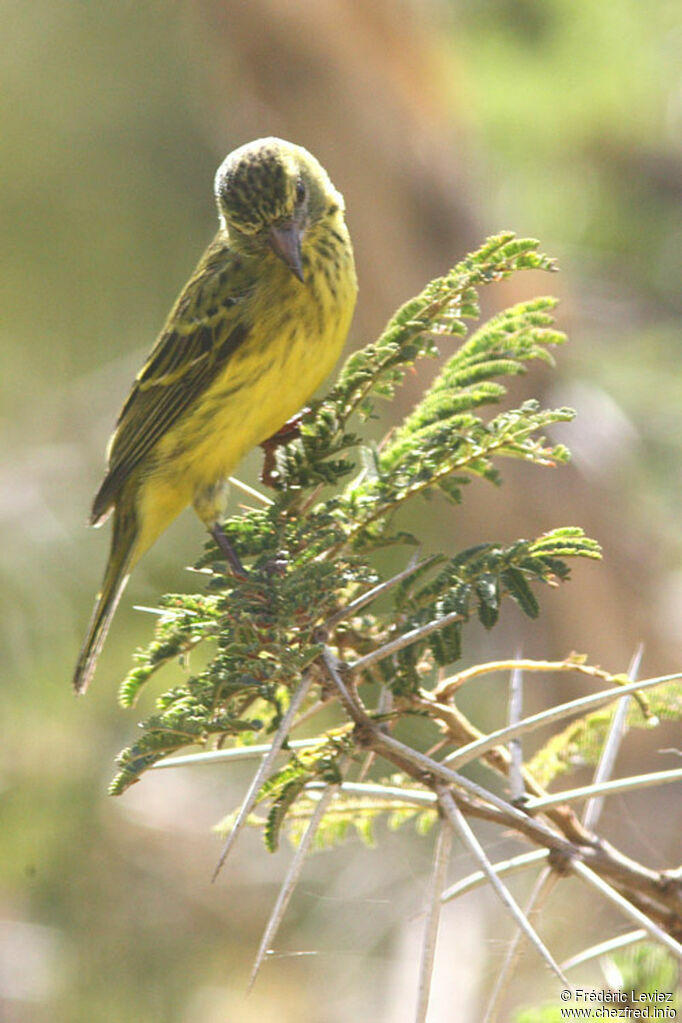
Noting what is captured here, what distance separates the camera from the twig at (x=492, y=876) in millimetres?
1082

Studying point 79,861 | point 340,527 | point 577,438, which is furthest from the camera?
point 577,438

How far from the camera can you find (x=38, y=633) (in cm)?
409

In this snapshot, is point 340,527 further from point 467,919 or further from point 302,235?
point 467,919

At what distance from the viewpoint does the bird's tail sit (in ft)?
7.59

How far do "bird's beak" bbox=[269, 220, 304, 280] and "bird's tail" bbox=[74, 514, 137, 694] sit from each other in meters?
0.73

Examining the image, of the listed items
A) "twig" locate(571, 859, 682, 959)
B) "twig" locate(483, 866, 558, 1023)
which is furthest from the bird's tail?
"twig" locate(571, 859, 682, 959)

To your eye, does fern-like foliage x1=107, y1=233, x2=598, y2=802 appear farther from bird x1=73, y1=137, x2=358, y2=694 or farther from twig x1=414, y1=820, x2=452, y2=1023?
bird x1=73, y1=137, x2=358, y2=694

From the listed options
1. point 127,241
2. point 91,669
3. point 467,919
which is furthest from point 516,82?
point 91,669

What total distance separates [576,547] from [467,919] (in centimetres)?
248

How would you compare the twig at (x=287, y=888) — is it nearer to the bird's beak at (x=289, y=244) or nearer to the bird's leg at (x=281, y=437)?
the bird's leg at (x=281, y=437)

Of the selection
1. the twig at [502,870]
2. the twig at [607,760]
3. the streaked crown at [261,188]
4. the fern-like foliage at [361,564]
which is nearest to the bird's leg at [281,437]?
the fern-like foliage at [361,564]

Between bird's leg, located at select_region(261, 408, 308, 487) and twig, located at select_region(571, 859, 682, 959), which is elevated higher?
bird's leg, located at select_region(261, 408, 308, 487)

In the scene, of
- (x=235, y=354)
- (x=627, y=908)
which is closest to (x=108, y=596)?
(x=235, y=354)

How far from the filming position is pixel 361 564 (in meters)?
1.43
